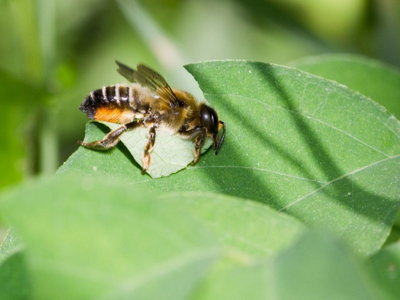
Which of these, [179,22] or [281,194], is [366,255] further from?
[179,22]

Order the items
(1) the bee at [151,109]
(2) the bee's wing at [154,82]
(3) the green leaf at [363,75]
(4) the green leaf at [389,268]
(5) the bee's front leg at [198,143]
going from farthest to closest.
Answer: (3) the green leaf at [363,75] → (2) the bee's wing at [154,82] → (1) the bee at [151,109] → (5) the bee's front leg at [198,143] → (4) the green leaf at [389,268]

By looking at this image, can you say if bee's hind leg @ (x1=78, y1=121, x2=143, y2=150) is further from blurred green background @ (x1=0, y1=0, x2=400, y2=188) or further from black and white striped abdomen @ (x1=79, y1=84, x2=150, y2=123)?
blurred green background @ (x1=0, y1=0, x2=400, y2=188)

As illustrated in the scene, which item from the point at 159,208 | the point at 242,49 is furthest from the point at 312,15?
the point at 159,208

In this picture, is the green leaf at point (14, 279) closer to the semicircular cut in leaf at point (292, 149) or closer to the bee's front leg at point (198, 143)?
the semicircular cut in leaf at point (292, 149)

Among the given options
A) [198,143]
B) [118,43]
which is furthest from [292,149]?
[118,43]

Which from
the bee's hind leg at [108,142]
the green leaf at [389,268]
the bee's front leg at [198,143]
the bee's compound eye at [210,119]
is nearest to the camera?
the green leaf at [389,268]

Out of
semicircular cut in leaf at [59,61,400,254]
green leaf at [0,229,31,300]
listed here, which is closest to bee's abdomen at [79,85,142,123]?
semicircular cut in leaf at [59,61,400,254]

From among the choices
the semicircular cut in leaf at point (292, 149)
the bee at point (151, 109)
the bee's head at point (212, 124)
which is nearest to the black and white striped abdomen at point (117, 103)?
the bee at point (151, 109)
